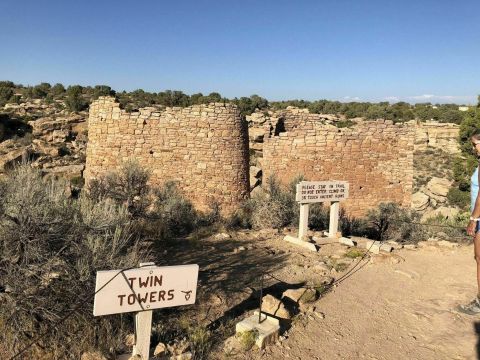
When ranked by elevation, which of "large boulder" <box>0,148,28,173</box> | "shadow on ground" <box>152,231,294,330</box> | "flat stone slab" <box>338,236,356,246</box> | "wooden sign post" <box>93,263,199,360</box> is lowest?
"flat stone slab" <box>338,236,356,246</box>

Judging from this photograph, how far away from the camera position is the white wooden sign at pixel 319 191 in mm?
7895

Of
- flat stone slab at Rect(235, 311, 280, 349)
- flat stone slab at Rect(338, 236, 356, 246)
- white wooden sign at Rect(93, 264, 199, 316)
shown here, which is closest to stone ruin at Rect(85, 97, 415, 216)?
flat stone slab at Rect(338, 236, 356, 246)

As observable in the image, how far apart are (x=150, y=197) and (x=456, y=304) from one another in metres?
7.50

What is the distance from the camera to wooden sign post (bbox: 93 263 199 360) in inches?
124

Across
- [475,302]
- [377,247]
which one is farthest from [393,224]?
[475,302]

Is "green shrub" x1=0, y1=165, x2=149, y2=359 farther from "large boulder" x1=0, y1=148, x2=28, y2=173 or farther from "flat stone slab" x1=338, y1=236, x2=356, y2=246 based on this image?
"large boulder" x1=0, y1=148, x2=28, y2=173

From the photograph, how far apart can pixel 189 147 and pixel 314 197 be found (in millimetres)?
4496

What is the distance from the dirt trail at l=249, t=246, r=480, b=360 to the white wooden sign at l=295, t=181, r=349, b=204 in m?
1.83

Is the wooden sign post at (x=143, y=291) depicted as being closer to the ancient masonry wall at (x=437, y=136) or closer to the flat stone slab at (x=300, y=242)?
the flat stone slab at (x=300, y=242)

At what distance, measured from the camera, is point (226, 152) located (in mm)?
11219

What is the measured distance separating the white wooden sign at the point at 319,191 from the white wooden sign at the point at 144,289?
465cm

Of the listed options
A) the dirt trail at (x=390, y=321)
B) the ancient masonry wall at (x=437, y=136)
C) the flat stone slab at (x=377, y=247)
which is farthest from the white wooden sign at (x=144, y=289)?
the ancient masonry wall at (x=437, y=136)

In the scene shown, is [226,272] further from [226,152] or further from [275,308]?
[226,152]

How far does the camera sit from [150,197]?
1055 cm
